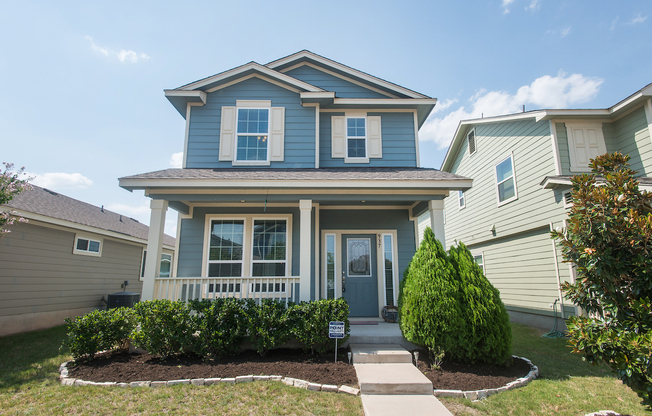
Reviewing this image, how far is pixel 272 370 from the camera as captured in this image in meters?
4.68

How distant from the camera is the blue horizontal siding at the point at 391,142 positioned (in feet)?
27.7

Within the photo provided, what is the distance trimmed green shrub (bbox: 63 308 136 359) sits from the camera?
5.07 meters

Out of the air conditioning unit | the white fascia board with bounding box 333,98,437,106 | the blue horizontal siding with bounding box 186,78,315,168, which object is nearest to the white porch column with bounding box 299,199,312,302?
the blue horizontal siding with bounding box 186,78,315,168

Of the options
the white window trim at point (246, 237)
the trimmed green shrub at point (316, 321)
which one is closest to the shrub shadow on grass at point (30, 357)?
the white window trim at point (246, 237)

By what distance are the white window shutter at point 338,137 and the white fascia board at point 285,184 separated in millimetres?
2414

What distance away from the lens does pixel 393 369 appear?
15.6 feet

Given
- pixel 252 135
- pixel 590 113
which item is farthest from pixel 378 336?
pixel 590 113

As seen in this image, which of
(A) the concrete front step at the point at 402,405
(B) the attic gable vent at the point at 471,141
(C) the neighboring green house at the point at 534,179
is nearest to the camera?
(A) the concrete front step at the point at 402,405

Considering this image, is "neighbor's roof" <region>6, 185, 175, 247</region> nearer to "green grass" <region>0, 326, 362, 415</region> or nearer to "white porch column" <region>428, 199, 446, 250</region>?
"green grass" <region>0, 326, 362, 415</region>

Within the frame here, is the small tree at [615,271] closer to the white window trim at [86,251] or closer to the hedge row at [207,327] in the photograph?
the hedge row at [207,327]

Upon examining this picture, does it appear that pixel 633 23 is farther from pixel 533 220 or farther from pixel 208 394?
pixel 208 394

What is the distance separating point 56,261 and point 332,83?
29.6ft

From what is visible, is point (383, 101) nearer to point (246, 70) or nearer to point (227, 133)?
point (246, 70)

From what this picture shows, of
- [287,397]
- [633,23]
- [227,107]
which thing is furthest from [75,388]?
[633,23]
